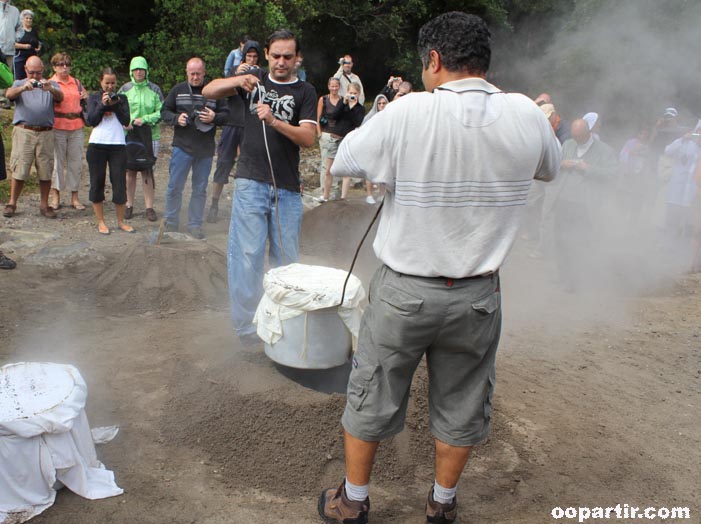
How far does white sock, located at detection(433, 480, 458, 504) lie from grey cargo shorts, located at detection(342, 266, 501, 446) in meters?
0.24

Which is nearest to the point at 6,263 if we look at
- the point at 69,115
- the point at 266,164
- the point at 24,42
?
the point at 69,115

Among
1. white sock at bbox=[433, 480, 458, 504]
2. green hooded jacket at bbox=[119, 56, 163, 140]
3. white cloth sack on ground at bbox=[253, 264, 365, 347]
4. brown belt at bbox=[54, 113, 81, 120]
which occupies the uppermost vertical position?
green hooded jacket at bbox=[119, 56, 163, 140]

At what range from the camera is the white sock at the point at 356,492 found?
2.52m

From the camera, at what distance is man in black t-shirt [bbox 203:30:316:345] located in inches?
145

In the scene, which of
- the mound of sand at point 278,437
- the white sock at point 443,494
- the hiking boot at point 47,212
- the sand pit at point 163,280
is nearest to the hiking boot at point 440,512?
the white sock at point 443,494

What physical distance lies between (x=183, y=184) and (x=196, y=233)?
1.81 ft

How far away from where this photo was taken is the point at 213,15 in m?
12.7

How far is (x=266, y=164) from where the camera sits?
147 inches

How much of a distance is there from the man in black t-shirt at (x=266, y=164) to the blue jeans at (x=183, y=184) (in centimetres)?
320

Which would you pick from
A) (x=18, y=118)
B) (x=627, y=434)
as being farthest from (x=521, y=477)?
(x=18, y=118)

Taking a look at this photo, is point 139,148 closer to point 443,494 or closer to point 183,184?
point 183,184

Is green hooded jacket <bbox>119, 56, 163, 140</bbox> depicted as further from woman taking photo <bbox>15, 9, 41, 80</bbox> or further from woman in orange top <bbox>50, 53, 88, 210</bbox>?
woman taking photo <bbox>15, 9, 41, 80</bbox>

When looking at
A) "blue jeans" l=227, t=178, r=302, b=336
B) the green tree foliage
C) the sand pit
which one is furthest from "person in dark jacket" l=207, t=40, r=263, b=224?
the green tree foliage

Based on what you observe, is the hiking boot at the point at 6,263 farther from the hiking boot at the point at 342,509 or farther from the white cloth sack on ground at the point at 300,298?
the hiking boot at the point at 342,509
